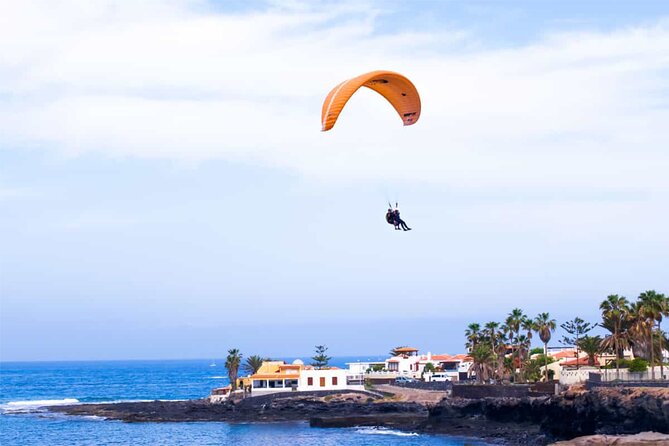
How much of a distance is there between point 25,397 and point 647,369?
112096mm

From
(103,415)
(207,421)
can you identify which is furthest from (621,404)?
(103,415)

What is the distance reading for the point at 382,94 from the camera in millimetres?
45656

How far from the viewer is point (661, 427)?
56.2 metres

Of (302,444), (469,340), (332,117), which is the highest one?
(332,117)

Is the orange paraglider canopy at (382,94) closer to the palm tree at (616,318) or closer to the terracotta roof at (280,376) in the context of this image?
the palm tree at (616,318)

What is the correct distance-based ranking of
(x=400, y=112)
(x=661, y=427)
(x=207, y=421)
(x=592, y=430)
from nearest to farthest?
(x=400, y=112) < (x=661, y=427) < (x=592, y=430) < (x=207, y=421)

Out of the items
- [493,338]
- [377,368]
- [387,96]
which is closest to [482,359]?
[493,338]

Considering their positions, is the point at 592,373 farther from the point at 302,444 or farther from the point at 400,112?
the point at 400,112

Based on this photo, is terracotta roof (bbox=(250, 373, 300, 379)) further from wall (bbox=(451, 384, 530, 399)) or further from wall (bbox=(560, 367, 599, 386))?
wall (bbox=(560, 367, 599, 386))

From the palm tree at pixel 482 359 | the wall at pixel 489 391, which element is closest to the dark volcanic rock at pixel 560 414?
the wall at pixel 489 391

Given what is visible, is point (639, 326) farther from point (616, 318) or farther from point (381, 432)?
point (381, 432)

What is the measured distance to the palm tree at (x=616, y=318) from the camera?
77.0 meters

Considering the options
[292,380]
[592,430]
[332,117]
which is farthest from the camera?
[292,380]

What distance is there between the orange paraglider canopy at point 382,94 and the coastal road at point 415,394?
45.2 meters
